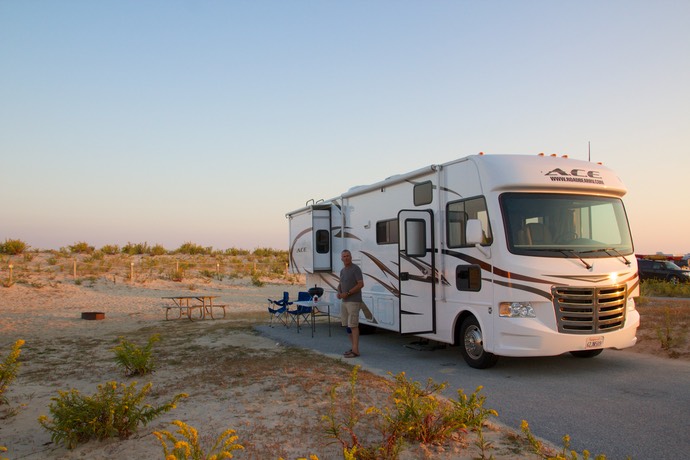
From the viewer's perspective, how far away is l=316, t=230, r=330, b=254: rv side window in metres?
12.9

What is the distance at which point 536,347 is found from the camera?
7348 mm

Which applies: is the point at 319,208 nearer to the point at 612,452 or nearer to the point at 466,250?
the point at 466,250

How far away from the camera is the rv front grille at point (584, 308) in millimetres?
7406

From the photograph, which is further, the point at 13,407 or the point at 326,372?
the point at 326,372

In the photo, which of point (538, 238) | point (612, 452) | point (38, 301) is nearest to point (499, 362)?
point (538, 238)

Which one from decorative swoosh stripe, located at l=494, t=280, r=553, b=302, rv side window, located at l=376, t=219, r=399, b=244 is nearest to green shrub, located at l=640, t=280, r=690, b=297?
rv side window, located at l=376, t=219, r=399, b=244

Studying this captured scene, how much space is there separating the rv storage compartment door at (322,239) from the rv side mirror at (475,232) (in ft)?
18.5

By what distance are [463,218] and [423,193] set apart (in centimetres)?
114

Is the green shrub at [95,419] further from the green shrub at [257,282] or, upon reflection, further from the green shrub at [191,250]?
the green shrub at [191,250]

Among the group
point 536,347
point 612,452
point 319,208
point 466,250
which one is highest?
point 319,208

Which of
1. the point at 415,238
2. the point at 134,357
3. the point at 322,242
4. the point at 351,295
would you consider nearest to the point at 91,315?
the point at 322,242

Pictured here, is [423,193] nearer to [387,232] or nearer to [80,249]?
[387,232]

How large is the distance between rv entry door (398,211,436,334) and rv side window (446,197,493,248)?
0.37 m

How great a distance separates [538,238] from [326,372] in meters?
3.35
